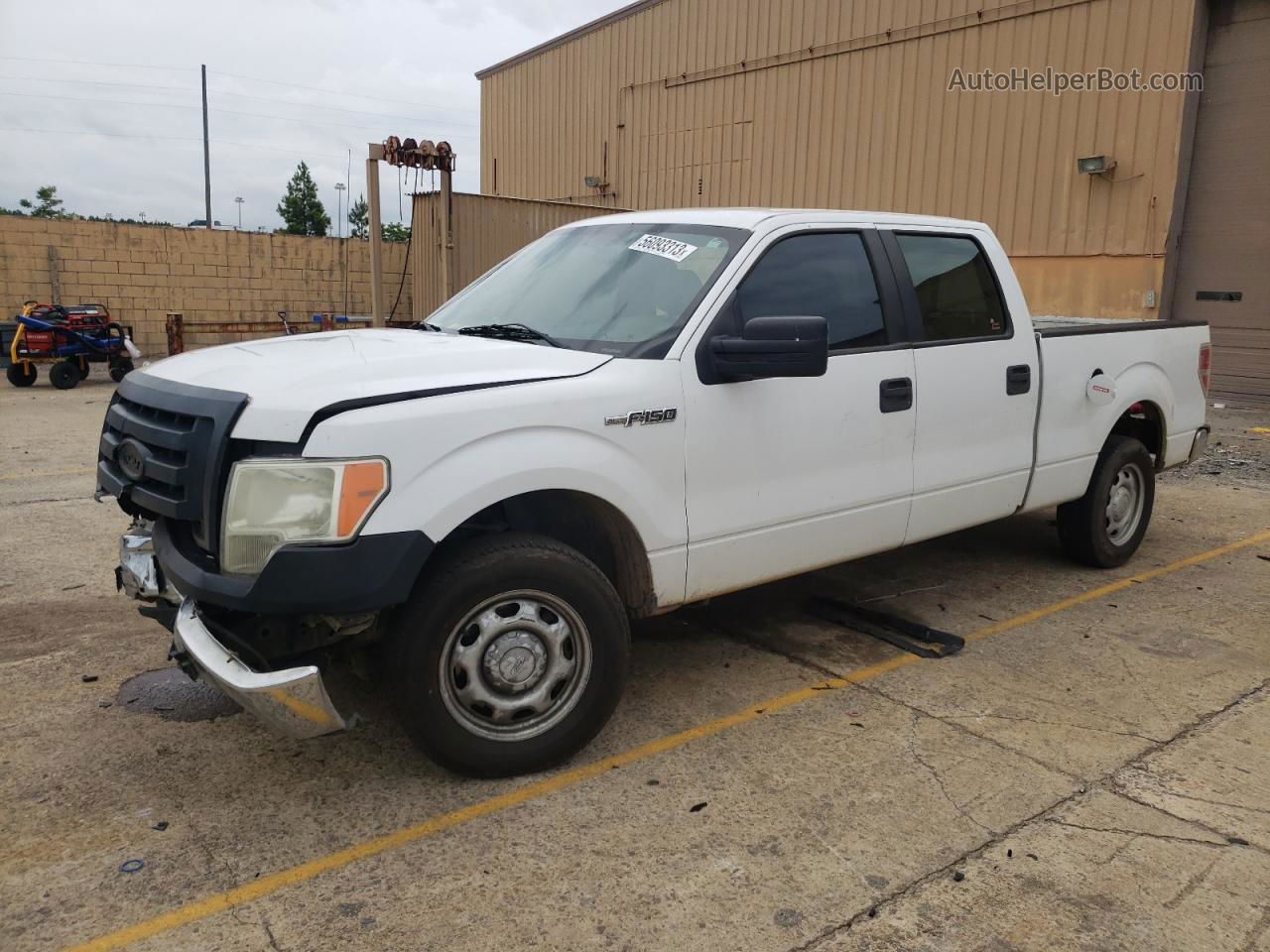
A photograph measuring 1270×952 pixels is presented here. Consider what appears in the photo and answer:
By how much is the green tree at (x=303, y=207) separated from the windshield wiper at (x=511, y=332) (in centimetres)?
7047

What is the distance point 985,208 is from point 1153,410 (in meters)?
9.82

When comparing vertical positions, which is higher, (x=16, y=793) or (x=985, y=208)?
(x=985, y=208)

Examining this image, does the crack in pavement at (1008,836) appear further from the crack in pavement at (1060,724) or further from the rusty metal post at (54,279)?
the rusty metal post at (54,279)

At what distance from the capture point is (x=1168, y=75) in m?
12.9

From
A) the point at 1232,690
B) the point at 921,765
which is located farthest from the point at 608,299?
the point at 1232,690

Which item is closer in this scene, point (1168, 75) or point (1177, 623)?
point (1177, 623)

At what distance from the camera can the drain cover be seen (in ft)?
12.5

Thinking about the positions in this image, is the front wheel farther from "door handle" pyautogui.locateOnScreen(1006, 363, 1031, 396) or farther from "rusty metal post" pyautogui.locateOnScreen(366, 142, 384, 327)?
"door handle" pyautogui.locateOnScreen(1006, 363, 1031, 396)

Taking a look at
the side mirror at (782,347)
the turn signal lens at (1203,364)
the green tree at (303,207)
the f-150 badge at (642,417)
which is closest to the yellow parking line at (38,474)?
the f-150 badge at (642,417)

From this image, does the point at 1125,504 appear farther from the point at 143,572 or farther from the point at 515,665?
the point at 143,572

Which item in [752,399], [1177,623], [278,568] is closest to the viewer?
[278,568]

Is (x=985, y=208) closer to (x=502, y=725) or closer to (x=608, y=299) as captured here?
(x=608, y=299)

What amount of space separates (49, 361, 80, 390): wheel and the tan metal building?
436 inches

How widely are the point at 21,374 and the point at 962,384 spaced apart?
14409mm
